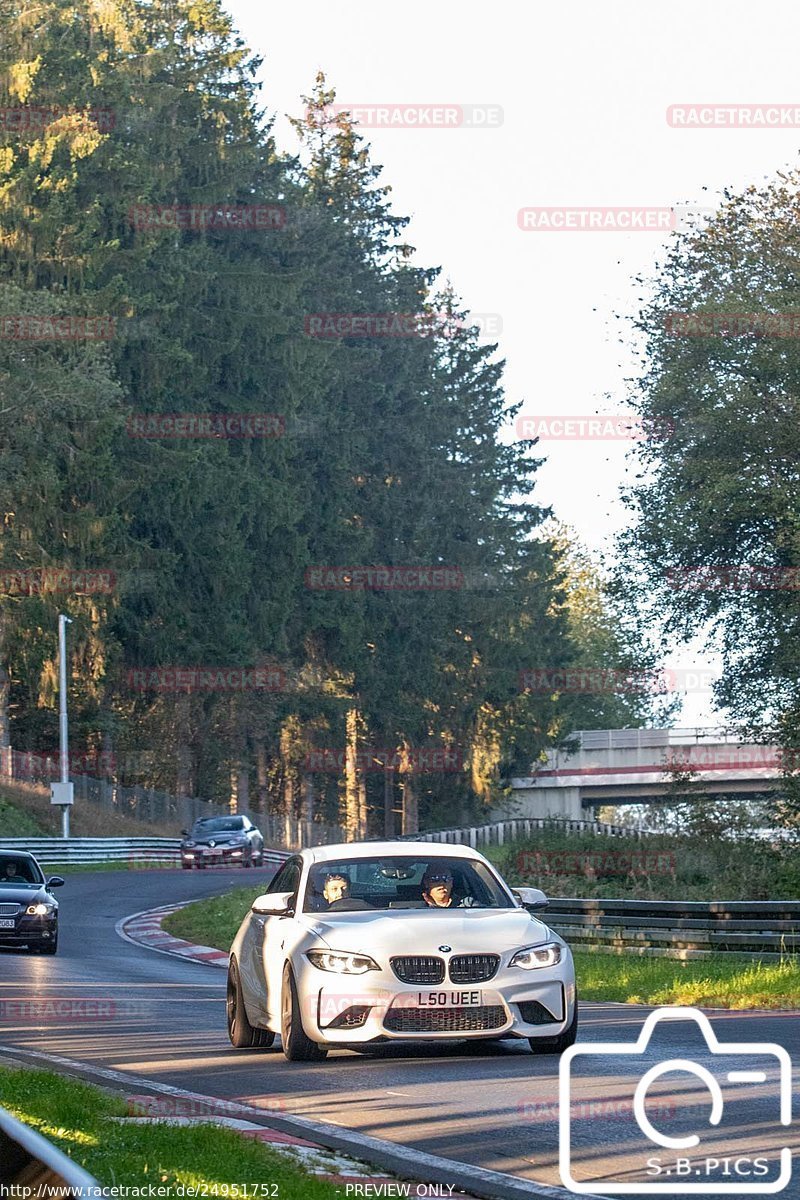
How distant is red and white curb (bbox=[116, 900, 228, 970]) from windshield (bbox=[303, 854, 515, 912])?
38.0 ft

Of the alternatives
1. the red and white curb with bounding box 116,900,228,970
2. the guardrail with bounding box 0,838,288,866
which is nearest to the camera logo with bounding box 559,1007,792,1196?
the red and white curb with bounding box 116,900,228,970

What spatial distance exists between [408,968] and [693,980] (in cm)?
779

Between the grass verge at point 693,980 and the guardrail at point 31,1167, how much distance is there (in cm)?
1493

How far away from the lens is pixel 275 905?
13539mm

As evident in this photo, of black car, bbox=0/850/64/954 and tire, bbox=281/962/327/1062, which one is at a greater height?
tire, bbox=281/962/327/1062

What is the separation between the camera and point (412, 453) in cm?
8625

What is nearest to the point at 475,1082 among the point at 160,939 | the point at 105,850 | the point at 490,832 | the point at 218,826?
the point at 160,939

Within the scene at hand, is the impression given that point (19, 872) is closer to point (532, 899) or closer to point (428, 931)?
point (532, 899)

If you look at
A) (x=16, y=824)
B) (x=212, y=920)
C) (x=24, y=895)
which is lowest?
(x=16, y=824)

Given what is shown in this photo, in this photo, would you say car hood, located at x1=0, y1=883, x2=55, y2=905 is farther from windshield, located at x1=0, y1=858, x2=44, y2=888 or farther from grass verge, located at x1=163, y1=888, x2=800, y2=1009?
grass verge, located at x1=163, y1=888, x2=800, y2=1009

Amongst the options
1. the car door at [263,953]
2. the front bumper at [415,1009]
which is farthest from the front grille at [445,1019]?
the car door at [263,953]

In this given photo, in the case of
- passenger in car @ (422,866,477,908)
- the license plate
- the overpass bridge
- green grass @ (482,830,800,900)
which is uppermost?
passenger in car @ (422,866,477,908)

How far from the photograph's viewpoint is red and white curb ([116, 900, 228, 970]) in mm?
26428

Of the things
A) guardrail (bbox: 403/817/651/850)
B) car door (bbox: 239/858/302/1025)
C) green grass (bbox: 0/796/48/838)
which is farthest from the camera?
green grass (bbox: 0/796/48/838)
